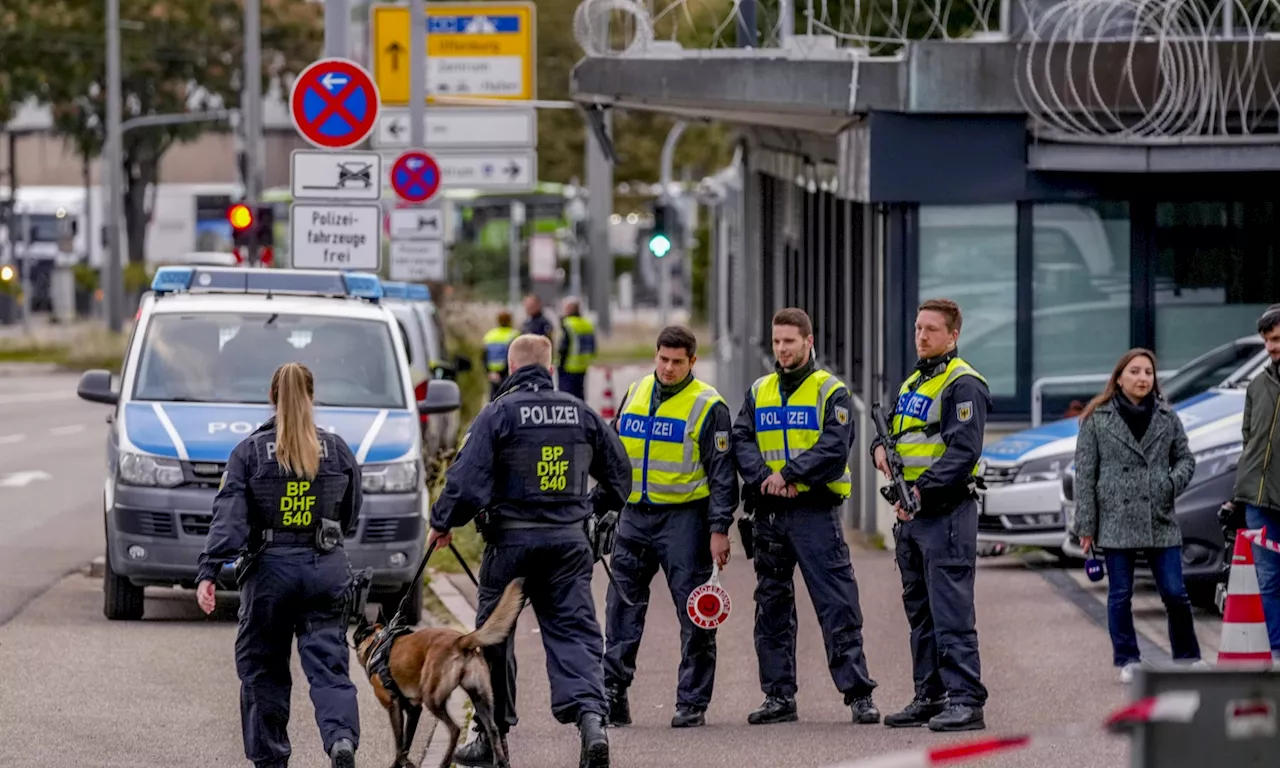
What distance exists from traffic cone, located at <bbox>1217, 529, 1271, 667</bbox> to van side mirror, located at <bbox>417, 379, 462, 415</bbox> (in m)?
4.54

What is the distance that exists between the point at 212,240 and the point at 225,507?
6257 cm

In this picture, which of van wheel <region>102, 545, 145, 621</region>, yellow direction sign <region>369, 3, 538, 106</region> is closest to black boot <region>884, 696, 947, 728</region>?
van wheel <region>102, 545, 145, 621</region>

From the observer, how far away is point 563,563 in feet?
27.8

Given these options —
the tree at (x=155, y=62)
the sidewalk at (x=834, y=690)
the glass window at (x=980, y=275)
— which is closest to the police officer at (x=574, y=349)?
the glass window at (x=980, y=275)

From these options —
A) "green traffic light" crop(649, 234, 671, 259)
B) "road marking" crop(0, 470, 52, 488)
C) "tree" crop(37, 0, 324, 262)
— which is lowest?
"road marking" crop(0, 470, 52, 488)

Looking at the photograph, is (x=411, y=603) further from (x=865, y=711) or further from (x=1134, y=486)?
(x=1134, y=486)

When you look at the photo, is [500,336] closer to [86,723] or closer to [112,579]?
[112,579]

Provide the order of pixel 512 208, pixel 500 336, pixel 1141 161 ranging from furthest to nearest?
pixel 512 208, pixel 500 336, pixel 1141 161

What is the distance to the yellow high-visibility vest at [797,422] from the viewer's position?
938cm

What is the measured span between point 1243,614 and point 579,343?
1741 cm

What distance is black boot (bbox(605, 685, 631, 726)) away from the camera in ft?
31.4

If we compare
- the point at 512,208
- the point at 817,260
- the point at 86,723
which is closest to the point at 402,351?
the point at 86,723

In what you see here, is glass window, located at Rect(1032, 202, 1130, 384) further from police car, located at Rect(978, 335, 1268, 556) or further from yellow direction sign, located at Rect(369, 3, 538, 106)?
yellow direction sign, located at Rect(369, 3, 538, 106)

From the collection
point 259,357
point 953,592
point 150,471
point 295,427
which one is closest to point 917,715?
point 953,592
